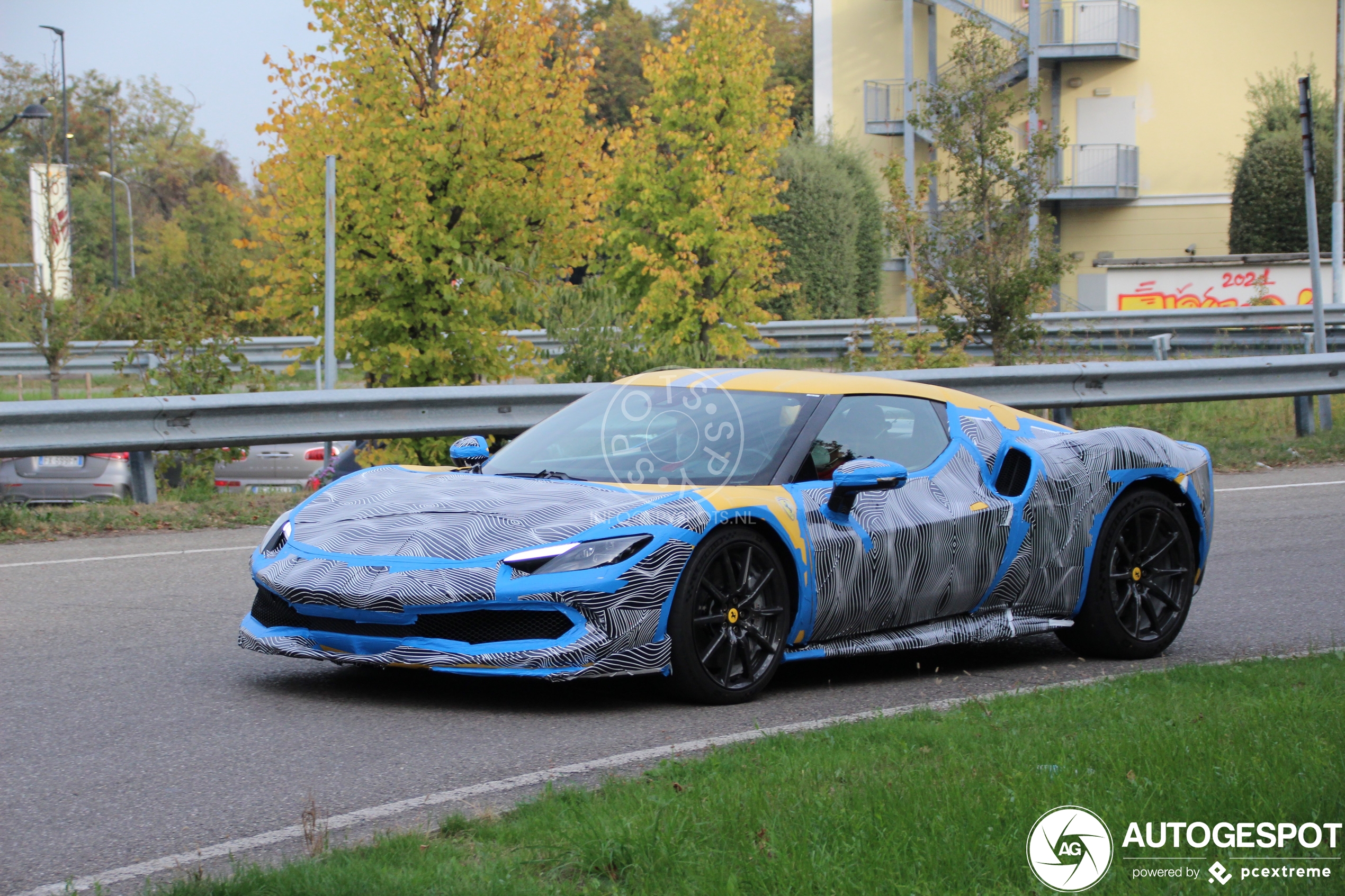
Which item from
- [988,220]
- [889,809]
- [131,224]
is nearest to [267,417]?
[889,809]

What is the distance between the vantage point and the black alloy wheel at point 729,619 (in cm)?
561

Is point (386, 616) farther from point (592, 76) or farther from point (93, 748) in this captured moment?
point (592, 76)

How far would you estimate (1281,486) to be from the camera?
1336 centimetres

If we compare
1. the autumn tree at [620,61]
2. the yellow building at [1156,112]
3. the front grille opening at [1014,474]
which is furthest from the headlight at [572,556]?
the autumn tree at [620,61]

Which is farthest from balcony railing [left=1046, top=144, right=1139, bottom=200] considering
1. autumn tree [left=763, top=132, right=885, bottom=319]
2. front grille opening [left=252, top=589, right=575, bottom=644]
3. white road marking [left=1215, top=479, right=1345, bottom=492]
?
front grille opening [left=252, top=589, right=575, bottom=644]

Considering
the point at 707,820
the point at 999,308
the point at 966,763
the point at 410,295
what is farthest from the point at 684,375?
the point at 999,308

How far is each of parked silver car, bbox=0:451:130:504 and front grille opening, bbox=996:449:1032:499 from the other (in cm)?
997

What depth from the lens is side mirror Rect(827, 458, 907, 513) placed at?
239 inches

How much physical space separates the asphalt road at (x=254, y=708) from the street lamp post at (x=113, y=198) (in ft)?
131

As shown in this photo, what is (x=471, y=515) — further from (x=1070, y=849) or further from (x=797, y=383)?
(x=1070, y=849)

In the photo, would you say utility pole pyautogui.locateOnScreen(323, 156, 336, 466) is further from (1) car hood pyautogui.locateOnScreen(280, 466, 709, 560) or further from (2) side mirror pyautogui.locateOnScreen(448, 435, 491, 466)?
(1) car hood pyautogui.locateOnScreen(280, 466, 709, 560)

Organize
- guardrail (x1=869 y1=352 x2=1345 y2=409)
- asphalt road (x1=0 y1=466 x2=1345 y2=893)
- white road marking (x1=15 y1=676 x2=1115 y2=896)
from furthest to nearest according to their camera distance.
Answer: guardrail (x1=869 y1=352 x2=1345 y2=409), asphalt road (x1=0 y1=466 x2=1345 y2=893), white road marking (x1=15 y1=676 x2=1115 y2=896)

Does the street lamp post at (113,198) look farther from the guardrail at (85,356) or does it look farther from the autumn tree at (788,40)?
the autumn tree at (788,40)

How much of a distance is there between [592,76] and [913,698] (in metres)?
13.2
